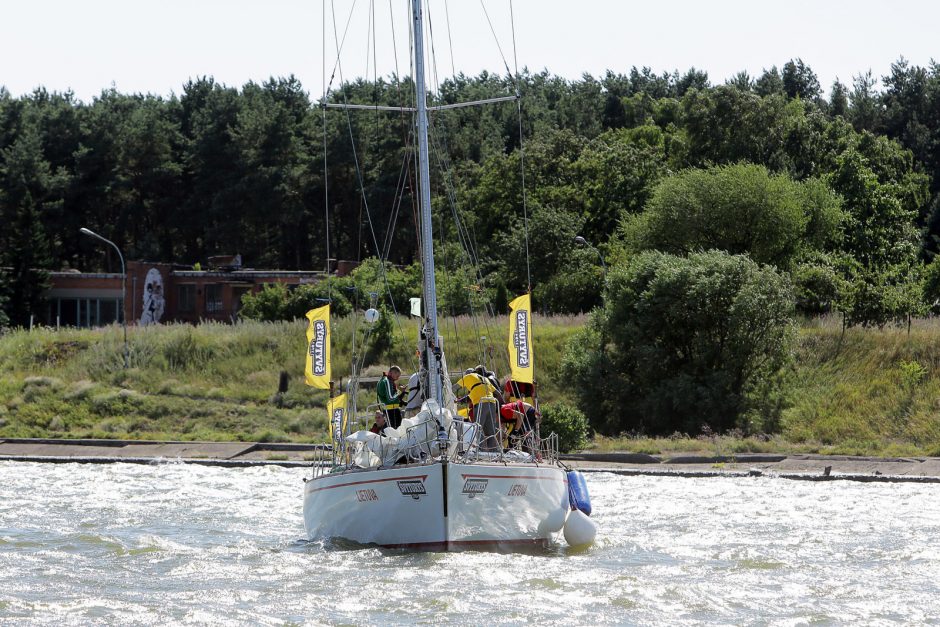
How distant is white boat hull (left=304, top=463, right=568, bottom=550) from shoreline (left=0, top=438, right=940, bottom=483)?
23.8ft

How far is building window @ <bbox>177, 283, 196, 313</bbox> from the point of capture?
75.5 m

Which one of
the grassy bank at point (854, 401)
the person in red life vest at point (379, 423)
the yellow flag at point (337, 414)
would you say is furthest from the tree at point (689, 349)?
the person in red life vest at point (379, 423)

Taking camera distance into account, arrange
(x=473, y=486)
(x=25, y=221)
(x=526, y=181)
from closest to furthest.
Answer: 1. (x=473, y=486)
2. (x=526, y=181)
3. (x=25, y=221)

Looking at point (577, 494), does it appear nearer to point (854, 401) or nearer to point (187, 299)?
point (854, 401)

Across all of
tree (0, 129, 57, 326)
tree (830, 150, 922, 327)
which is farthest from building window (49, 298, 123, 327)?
tree (830, 150, 922, 327)

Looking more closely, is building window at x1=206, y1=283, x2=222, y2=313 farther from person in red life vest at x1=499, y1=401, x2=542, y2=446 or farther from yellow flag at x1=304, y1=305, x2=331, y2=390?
person in red life vest at x1=499, y1=401, x2=542, y2=446

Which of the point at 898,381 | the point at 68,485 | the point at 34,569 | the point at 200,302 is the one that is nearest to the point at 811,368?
the point at 898,381

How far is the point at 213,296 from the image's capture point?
7544 centimetres

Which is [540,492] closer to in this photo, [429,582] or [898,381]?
[429,582]

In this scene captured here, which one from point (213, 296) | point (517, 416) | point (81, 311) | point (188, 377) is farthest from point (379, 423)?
point (81, 311)

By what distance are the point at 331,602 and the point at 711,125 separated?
177ft

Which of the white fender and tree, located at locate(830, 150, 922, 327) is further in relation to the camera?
tree, located at locate(830, 150, 922, 327)

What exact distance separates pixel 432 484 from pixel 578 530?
3050mm

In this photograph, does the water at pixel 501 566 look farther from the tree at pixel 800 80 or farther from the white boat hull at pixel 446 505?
the tree at pixel 800 80
